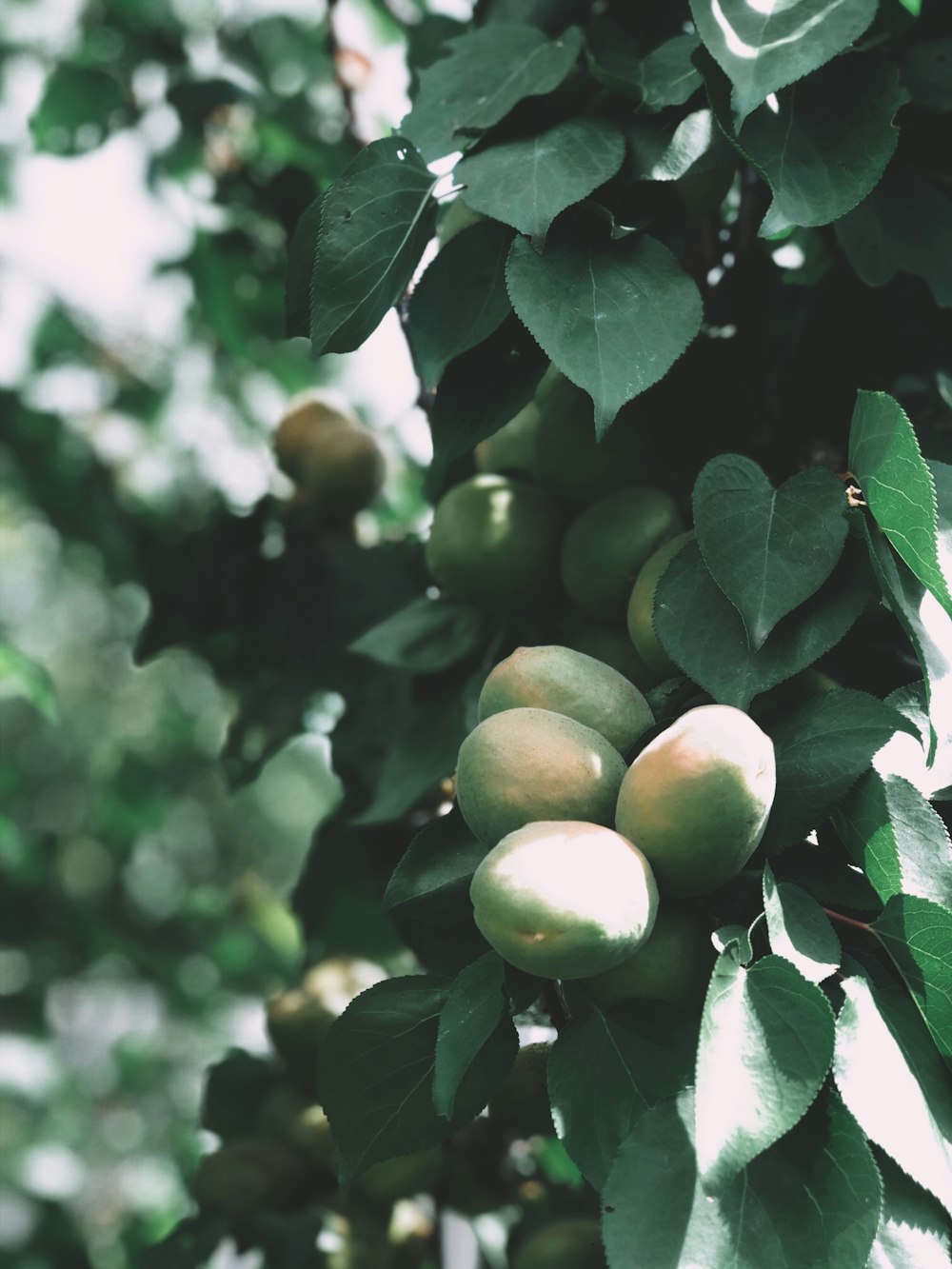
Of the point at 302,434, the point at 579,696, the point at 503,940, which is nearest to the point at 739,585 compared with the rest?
the point at 579,696

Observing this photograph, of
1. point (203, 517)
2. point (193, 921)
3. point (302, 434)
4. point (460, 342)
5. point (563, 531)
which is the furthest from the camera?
point (193, 921)

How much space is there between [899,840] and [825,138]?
1.26ft

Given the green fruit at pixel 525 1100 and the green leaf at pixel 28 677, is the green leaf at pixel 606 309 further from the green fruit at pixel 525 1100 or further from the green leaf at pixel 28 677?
the green leaf at pixel 28 677

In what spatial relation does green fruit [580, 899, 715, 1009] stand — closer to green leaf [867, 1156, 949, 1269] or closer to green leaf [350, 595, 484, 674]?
green leaf [867, 1156, 949, 1269]

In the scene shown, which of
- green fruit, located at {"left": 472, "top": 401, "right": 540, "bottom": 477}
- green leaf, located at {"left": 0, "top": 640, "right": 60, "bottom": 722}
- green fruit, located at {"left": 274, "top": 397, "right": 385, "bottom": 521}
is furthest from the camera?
green fruit, located at {"left": 274, "top": 397, "right": 385, "bottom": 521}

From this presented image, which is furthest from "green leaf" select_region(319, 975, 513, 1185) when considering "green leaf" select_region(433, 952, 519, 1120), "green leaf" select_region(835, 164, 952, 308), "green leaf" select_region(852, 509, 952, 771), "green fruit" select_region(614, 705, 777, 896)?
"green leaf" select_region(835, 164, 952, 308)

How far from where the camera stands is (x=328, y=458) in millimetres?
1328

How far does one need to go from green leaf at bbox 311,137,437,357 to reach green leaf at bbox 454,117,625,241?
4 centimetres

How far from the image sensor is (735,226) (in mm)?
952

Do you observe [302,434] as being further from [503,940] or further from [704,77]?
[503,940]

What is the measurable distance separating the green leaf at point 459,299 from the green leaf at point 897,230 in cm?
24

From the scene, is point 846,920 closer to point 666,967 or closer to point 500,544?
point 666,967

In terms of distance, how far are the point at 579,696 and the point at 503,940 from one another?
0.14m

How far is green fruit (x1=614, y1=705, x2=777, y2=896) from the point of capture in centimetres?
53
